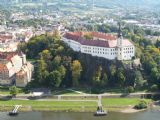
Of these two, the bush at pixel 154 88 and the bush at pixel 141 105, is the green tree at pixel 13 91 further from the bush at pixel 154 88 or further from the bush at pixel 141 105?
the bush at pixel 154 88

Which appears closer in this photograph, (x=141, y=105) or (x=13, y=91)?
(x=141, y=105)

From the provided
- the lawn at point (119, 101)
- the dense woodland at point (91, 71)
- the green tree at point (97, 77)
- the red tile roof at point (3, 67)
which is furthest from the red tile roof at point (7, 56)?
the lawn at point (119, 101)

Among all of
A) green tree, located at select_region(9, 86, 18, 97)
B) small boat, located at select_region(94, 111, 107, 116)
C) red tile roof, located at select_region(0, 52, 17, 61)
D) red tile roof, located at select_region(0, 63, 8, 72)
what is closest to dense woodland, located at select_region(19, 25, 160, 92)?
red tile roof, located at select_region(0, 52, 17, 61)

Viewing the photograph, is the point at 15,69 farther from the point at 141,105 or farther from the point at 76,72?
the point at 141,105

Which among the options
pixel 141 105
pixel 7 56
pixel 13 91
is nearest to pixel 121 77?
pixel 141 105

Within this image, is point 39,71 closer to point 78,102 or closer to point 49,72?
point 49,72

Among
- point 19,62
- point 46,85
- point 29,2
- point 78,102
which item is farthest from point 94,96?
point 29,2
